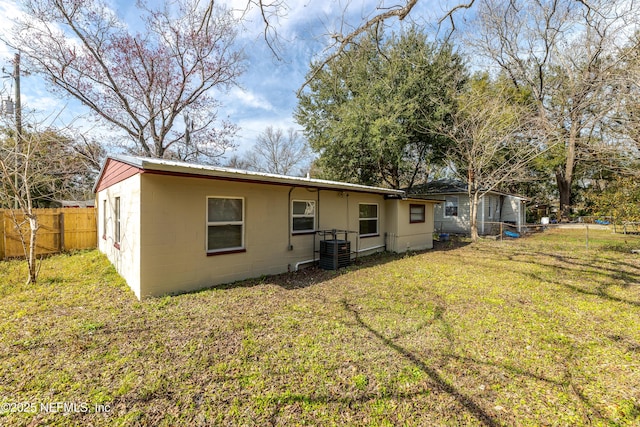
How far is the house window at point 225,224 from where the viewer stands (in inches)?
218

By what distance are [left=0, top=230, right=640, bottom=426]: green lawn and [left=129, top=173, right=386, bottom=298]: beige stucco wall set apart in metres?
0.44

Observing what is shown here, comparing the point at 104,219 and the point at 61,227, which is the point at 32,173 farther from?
the point at 61,227

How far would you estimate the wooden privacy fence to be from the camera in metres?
7.97

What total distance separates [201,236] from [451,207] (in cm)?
1549

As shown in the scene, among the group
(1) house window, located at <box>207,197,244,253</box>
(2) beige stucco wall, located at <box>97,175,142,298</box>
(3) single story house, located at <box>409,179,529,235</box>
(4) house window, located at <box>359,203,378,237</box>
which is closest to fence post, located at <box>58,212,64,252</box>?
(2) beige stucco wall, located at <box>97,175,142,298</box>

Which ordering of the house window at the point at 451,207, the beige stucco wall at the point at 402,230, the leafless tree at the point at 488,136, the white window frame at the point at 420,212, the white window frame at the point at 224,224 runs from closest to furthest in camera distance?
1. the white window frame at the point at 224,224
2. the beige stucco wall at the point at 402,230
3. the white window frame at the point at 420,212
4. the leafless tree at the point at 488,136
5. the house window at the point at 451,207

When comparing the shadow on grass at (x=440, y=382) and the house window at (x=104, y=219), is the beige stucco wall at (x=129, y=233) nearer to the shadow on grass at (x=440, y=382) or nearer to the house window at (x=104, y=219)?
the house window at (x=104, y=219)

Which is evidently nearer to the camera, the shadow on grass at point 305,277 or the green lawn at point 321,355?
the green lawn at point 321,355

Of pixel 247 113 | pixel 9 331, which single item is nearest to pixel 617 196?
pixel 9 331

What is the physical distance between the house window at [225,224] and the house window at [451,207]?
14308 millimetres

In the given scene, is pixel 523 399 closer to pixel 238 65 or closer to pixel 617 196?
pixel 617 196

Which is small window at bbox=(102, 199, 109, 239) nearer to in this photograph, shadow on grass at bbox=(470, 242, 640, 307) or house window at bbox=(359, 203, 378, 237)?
house window at bbox=(359, 203, 378, 237)

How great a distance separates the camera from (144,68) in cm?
1355

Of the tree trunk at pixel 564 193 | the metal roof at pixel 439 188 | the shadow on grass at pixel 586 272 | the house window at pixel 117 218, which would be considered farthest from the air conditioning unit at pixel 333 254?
the tree trunk at pixel 564 193
